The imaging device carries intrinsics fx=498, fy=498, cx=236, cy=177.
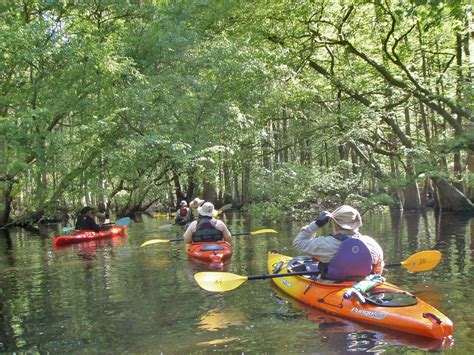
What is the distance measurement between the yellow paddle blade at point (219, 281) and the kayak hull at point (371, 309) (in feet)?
2.59

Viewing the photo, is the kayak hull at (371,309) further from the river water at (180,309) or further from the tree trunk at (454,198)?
the tree trunk at (454,198)

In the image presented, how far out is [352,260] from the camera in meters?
5.82

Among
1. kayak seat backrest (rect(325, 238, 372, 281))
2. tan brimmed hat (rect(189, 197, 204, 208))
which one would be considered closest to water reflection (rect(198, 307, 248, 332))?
kayak seat backrest (rect(325, 238, 372, 281))

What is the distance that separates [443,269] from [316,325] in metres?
3.92

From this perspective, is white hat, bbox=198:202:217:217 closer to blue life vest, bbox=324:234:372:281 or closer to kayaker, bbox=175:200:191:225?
blue life vest, bbox=324:234:372:281

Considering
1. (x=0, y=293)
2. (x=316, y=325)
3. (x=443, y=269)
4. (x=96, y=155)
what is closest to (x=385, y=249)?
(x=443, y=269)

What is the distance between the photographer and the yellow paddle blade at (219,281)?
Result: 6.46 m

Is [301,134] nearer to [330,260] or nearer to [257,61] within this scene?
[257,61]

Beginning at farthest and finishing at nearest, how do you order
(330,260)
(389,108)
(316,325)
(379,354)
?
(389,108) → (330,260) → (316,325) → (379,354)

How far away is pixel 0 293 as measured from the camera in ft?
26.8

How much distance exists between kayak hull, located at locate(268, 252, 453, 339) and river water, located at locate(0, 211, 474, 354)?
93mm

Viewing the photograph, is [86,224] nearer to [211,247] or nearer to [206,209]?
[206,209]

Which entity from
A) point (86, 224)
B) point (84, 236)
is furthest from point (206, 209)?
point (86, 224)

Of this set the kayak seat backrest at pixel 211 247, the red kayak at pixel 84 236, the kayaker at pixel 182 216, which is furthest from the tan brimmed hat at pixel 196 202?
the kayak seat backrest at pixel 211 247
